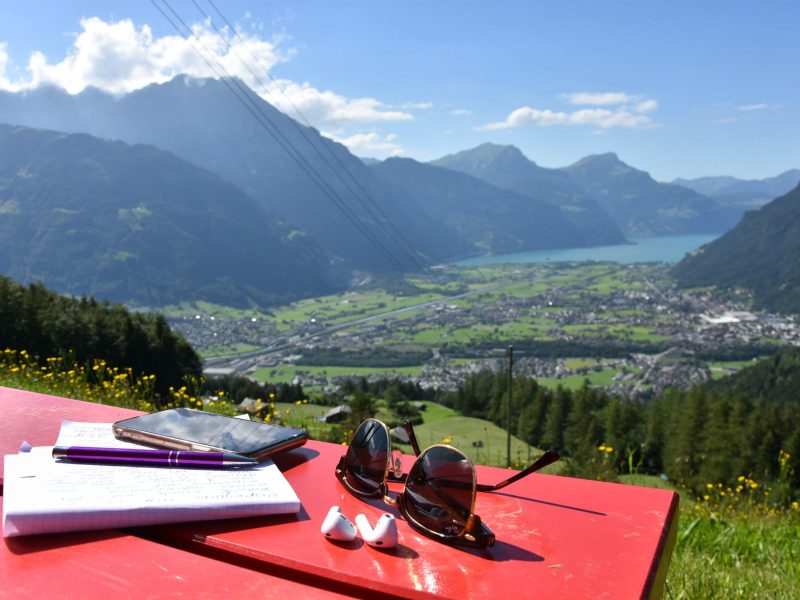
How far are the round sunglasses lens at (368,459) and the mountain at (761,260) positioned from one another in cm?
13618

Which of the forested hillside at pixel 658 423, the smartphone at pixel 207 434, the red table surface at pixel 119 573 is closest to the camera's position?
the red table surface at pixel 119 573

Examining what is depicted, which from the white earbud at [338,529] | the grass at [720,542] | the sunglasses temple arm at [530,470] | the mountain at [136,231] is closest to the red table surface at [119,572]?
the white earbud at [338,529]

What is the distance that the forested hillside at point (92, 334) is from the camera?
41.4 feet

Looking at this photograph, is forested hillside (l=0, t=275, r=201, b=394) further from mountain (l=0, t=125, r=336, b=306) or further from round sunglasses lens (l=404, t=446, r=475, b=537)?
mountain (l=0, t=125, r=336, b=306)

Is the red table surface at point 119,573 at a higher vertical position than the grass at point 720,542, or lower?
higher

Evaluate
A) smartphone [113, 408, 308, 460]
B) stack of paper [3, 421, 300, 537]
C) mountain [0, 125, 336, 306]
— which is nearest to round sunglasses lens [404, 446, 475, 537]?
stack of paper [3, 421, 300, 537]

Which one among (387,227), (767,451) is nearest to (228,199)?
(387,227)

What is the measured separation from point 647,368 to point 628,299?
144ft

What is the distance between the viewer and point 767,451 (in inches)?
1090

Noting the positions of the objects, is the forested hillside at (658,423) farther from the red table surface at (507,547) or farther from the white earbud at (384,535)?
the white earbud at (384,535)

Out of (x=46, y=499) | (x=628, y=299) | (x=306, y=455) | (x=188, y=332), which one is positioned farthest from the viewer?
(x=628, y=299)

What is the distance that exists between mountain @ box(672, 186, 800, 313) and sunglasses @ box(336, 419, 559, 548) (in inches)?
5362

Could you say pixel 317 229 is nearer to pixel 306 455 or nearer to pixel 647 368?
pixel 647 368

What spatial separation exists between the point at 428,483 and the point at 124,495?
1.78 ft
